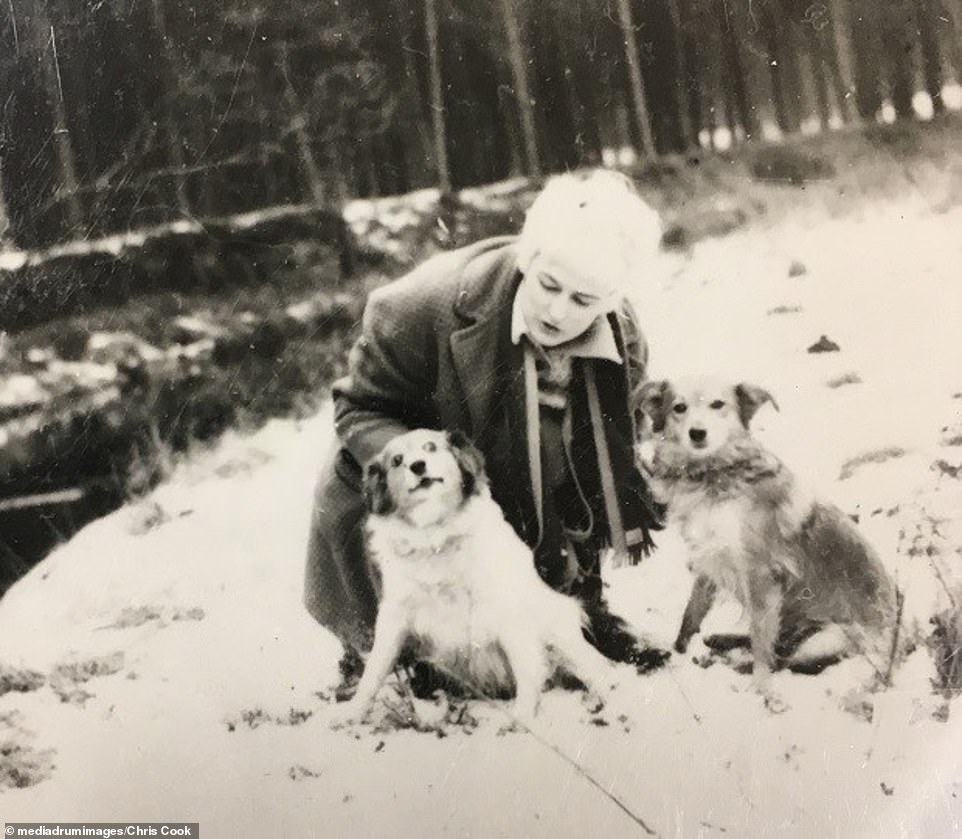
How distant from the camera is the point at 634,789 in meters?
1.86

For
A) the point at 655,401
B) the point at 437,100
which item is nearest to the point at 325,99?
the point at 437,100

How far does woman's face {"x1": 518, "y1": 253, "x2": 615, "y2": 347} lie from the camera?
1.90 metres

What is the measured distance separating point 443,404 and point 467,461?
12 centimetres

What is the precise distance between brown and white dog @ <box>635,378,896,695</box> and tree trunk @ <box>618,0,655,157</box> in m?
0.53

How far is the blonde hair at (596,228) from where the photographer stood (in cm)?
191

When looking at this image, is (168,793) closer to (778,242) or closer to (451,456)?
(451,456)

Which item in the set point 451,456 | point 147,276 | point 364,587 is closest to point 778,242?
point 451,456

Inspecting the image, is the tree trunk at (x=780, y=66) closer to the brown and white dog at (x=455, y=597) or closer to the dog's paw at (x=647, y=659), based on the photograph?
the brown and white dog at (x=455, y=597)

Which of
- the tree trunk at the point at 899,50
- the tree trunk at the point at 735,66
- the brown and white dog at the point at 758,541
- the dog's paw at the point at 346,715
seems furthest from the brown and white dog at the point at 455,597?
the tree trunk at the point at 899,50

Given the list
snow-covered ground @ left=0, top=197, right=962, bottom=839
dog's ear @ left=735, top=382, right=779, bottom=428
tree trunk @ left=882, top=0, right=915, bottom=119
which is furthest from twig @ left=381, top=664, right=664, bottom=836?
tree trunk @ left=882, top=0, right=915, bottom=119

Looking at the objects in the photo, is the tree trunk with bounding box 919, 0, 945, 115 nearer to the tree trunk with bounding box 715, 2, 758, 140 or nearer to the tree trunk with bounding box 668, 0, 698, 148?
the tree trunk with bounding box 715, 2, 758, 140

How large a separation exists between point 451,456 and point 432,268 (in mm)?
384

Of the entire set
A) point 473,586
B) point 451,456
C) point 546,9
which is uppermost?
point 546,9

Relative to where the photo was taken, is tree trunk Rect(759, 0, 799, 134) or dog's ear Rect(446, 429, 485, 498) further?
tree trunk Rect(759, 0, 799, 134)
